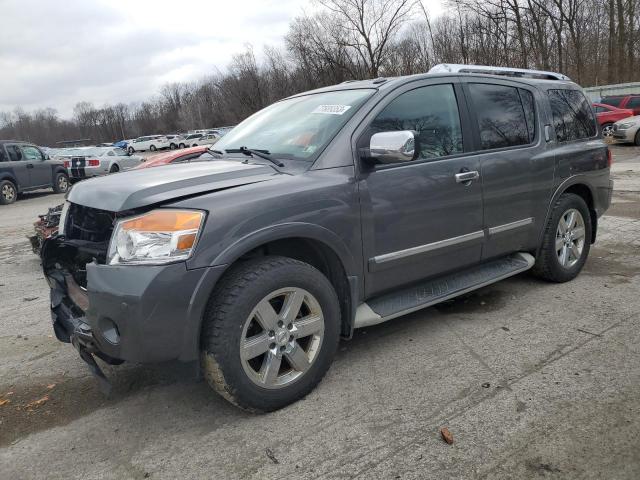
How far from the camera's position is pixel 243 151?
358 cm

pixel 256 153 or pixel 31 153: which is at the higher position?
pixel 31 153


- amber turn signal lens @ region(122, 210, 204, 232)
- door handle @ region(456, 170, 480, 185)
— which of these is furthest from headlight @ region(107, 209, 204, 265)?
door handle @ region(456, 170, 480, 185)

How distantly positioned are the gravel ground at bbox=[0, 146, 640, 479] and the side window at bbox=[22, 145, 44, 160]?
14126mm

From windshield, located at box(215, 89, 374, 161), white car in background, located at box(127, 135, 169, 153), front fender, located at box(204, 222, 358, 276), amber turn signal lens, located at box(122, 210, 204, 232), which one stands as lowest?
front fender, located at box(204, 222, 358, 276)

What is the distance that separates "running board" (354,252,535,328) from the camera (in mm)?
3258

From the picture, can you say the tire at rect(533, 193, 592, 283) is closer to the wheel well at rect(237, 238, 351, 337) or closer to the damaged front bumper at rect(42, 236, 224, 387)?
the wheel well at rect(237, 238, 351, 337)

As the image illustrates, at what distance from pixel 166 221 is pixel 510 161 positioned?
2750mm

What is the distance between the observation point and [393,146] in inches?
116

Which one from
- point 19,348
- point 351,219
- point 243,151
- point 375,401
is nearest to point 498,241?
point 351,219

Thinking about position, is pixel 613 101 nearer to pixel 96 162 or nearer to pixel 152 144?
pixel 96 162

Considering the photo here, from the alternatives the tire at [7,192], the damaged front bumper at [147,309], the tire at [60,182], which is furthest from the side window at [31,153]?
the damaged front bumper at [147,309]

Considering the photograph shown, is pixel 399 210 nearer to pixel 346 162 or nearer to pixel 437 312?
pixel 346 162

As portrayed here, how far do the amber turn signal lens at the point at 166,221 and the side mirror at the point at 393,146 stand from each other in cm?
113

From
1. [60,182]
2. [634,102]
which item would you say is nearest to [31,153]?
[60,182]
